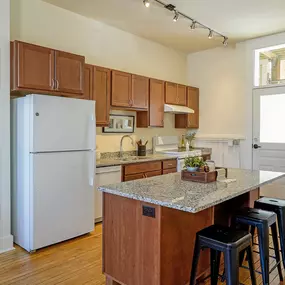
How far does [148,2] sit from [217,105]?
280 centimetres

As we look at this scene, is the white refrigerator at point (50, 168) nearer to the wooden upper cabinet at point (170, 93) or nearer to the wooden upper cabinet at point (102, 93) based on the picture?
the wooden upper cabinet at point (102, 93)

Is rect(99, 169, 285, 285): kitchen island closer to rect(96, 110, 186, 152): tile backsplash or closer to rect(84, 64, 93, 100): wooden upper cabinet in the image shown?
rect(84, 64, 93, 100): wooden upper cabinet

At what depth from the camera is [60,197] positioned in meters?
3.15

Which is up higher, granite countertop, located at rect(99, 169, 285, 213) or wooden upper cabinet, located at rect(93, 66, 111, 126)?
wooden upper cabinet, located at rect(93, 66, 111, 126)

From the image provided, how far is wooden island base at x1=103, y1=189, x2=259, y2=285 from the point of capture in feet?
6.25

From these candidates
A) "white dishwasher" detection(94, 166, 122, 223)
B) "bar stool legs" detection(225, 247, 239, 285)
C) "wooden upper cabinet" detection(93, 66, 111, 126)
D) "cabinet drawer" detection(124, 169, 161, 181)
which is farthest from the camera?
"cabinet drawer" detection(124, 169, 161, 181)

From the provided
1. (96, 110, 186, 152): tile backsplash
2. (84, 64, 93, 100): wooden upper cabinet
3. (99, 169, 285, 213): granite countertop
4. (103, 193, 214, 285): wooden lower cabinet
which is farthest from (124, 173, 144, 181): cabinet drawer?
(103, 193, 214, 285): wooden lower cabinet

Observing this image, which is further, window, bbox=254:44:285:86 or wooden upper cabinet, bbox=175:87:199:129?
wooden upper cabinet, bbox=175:87:199:129

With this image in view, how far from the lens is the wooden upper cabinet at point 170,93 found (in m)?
A: 5.17

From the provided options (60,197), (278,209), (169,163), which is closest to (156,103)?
(169,163)

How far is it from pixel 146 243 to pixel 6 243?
188cm

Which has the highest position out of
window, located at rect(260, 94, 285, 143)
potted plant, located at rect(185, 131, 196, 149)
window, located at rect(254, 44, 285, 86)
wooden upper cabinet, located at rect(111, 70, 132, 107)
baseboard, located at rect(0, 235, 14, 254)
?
window, located at rect(254, 44, 285, 86)

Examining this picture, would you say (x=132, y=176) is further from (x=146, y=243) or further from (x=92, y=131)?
(x=146, y=243)

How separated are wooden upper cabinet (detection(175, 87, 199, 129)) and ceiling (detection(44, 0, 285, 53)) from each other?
110 centimetres
